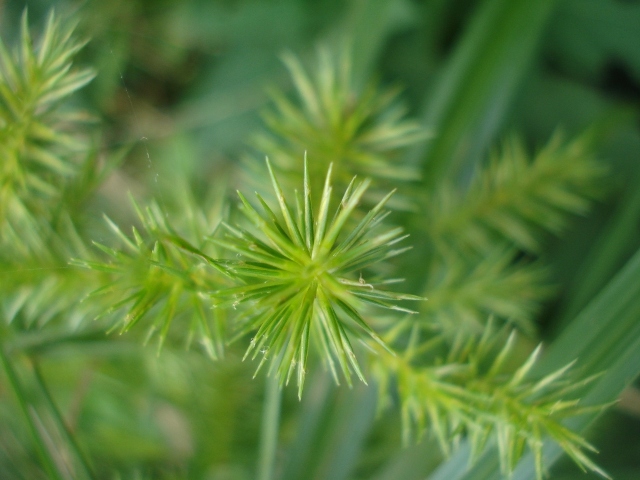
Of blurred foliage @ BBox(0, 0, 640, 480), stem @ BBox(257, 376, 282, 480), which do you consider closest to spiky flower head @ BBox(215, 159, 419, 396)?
blurred foliage @ BBox(0, 0, 640, 480)

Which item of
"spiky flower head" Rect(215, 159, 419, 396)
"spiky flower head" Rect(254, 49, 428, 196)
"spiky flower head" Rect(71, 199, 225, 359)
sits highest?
"spiky flower head" Rect(254, 49, 428, 196)

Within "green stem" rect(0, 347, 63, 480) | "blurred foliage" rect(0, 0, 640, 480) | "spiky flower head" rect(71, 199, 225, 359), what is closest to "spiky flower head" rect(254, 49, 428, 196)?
"blurred foliage" rect(0, 0, 640, 480)

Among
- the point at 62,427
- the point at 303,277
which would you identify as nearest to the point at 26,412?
the point at 62,427

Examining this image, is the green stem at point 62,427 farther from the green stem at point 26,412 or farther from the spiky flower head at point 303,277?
the spiky flower head at point 303,277

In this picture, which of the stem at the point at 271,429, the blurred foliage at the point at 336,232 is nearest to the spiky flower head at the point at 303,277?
the blurred foliage at the point at 336,232

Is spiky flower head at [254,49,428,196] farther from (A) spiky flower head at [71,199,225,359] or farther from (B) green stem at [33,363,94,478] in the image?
(B) green stem at [33,363,94,478]

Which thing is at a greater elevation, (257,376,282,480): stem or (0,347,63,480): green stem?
(0,347,63,480): green stem

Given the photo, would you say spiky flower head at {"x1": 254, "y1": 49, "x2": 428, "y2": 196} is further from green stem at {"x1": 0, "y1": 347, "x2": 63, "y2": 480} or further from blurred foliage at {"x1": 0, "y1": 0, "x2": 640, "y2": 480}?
green stem at {"x1": 0, "y1": 347, "x2": 63, "y2": 480}

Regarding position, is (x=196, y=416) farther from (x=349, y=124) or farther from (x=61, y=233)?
(x=349, y=124)

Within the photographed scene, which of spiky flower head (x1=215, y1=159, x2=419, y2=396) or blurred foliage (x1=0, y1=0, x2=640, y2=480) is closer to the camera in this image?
spiky flower head (x1=215, y1=159, x2=419, y2=396)
